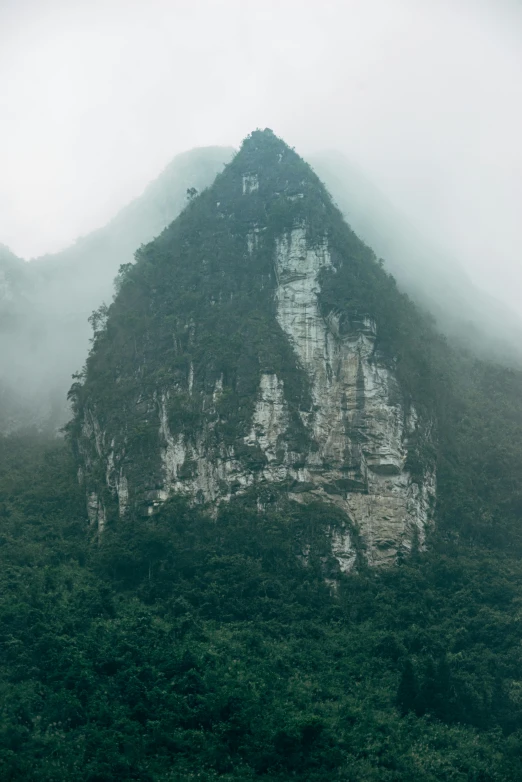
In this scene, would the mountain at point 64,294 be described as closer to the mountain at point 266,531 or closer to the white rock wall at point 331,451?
the mountain at point 266,531

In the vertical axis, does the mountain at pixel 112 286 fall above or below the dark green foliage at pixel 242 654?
above

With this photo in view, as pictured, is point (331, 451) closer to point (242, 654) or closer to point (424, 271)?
point (242, 654)

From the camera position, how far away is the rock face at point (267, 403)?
1869 inches

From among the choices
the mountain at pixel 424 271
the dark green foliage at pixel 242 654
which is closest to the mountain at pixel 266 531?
the dark green foliage at pixel 242 654

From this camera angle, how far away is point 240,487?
47.3m

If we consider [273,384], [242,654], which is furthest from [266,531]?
[273,384]

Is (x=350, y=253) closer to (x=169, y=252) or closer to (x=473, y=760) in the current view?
(x=169, y=252)

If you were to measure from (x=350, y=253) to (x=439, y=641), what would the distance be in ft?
75.8

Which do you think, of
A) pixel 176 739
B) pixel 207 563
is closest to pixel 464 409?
pixel 207 563

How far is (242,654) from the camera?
40.2 m

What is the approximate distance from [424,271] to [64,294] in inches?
1122

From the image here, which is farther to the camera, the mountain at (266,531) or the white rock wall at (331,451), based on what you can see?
the white rock wall at (331,451)

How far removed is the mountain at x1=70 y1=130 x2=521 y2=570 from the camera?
4756 cm

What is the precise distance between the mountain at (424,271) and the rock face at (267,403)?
541 inches
